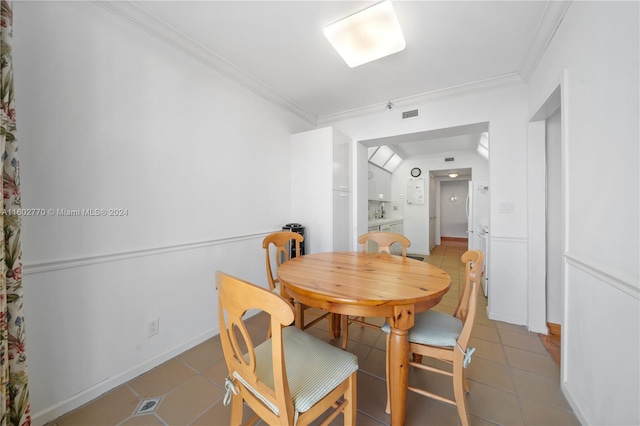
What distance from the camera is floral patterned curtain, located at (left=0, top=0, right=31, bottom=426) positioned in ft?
3.33

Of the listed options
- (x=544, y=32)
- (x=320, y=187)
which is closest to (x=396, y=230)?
(x=320, y=187)

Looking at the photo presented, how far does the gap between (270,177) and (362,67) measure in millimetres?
1534

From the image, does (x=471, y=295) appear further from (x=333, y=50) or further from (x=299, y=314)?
(x=333, y=50)

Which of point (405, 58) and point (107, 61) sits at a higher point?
point (405, 58)

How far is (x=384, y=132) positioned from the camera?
316 cm

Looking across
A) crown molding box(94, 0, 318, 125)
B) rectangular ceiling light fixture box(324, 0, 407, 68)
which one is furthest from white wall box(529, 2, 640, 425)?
crown molding box(94, 0, 318, 125)

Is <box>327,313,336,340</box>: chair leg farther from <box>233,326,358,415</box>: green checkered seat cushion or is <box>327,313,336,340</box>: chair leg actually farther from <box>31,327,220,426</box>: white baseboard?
<box>31,327,220,426</box>: white baseboard

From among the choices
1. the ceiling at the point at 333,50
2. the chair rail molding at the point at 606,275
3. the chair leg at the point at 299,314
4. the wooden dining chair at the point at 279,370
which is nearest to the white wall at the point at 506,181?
the ceiling at the point at 333,50

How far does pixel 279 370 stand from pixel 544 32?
283 centimetres

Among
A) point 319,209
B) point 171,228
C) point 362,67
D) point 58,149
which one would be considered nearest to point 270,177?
point 319,209

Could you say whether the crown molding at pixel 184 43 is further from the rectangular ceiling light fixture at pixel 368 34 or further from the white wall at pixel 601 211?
the white wall at pixel 601 211

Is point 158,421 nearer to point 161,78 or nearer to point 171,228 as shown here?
point 171,228

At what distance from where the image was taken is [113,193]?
156 cm

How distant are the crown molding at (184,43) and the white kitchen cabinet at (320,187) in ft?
2.27
